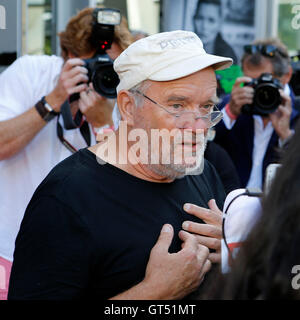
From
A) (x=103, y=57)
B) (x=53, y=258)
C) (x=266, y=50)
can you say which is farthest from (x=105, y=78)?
(x=266, y=50)

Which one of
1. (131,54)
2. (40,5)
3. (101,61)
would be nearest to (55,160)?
(101,61)

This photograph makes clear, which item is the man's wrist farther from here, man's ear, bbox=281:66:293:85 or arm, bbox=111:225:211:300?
man's ear, bbox=281:66:293:85

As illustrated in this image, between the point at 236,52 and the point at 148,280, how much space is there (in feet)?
14.3

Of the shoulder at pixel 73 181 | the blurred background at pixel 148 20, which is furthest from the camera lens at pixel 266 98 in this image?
the shoulder at pixel 73 181

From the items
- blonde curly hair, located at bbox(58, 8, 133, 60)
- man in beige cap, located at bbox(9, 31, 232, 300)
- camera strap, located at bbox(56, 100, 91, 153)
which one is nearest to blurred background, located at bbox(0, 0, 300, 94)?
blonde curly hair, located at bbox(58, 8, 133, 60)

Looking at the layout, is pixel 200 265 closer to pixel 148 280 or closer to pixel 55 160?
pixel 148 280

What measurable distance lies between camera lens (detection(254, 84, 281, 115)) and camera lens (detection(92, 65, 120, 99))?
1160 mm

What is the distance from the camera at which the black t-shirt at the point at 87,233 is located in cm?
154

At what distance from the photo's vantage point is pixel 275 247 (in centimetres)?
92

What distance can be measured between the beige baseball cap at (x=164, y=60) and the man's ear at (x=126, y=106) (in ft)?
0.10

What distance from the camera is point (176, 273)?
1.59 metres

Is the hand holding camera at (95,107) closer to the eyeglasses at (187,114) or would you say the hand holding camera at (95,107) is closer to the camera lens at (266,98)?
the eyeglasses at (187,114)

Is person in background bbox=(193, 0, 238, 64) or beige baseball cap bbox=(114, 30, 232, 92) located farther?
person in background bbox=(193, 0, 238, 64)

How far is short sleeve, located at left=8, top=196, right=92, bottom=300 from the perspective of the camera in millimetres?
1531
